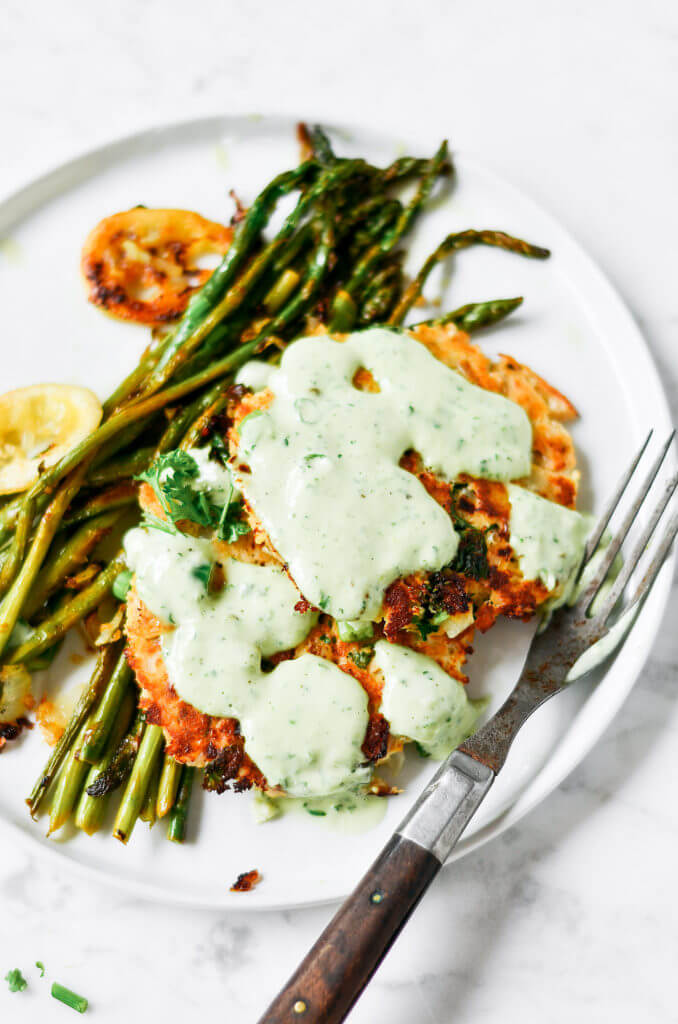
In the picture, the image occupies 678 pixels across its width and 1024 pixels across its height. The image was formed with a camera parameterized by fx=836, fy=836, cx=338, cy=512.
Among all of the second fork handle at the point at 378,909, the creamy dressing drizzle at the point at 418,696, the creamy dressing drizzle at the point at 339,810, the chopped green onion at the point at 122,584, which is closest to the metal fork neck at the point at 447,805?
the second fork handle at the point at 378,909

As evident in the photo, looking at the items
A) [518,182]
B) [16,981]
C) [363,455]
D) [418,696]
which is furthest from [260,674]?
[518,182]

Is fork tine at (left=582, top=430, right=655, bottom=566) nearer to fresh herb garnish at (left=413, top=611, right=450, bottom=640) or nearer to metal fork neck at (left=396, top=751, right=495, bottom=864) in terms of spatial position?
fresh herb garnish at (left=413, top=611, right=450, bottom=640)

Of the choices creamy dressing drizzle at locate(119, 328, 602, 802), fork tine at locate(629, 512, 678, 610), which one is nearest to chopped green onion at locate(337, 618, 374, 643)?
creamy dressing drizzle at locate(119, 328, 602, 802)

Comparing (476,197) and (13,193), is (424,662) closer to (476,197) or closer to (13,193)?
(476,197)

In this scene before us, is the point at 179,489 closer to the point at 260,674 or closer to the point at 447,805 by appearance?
the point at 260,674

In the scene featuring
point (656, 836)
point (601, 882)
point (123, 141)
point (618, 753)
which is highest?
point (123, 141)

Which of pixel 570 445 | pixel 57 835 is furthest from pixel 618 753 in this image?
pixel 57 835
